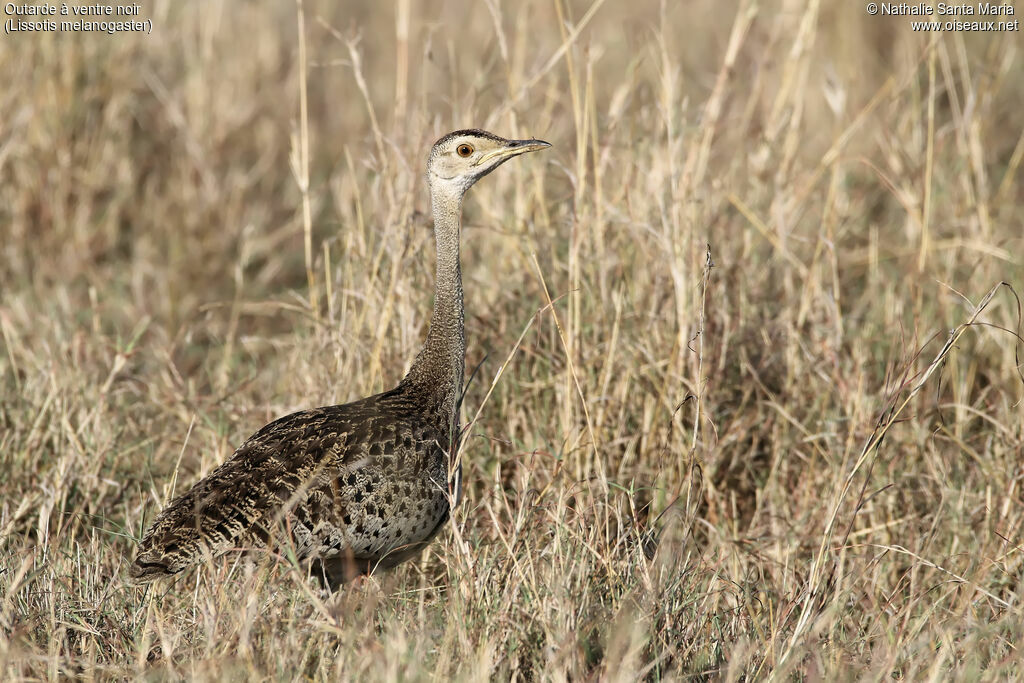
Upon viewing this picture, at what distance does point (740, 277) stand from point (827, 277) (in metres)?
0.61

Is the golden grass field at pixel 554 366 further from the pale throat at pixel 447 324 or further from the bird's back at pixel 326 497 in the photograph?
the pale throat at pixel 447 324

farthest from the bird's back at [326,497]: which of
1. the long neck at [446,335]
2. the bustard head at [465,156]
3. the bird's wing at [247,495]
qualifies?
the bustard head at [465,156]

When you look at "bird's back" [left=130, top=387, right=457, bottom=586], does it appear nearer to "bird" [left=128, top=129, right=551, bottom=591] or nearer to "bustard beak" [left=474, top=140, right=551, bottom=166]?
"bird" [left=128, top=129, right=551, bottom=591]

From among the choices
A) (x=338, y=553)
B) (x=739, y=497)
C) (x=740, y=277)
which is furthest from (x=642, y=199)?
(x=338, y=553)

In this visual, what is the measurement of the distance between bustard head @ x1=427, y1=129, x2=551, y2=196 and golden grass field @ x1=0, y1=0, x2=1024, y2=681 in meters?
0.49

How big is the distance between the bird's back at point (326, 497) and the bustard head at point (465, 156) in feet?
2.44

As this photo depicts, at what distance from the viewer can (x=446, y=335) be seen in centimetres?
379

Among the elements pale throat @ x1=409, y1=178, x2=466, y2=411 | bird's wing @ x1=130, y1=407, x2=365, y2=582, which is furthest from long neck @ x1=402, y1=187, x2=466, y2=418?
bird's wing @ x1=130, y1=407, x2=365, y2=582

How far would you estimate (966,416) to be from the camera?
4.56m

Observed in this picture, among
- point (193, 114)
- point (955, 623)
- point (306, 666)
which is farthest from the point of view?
point (193, 114)

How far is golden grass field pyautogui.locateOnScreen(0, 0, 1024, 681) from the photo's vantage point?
118 inches

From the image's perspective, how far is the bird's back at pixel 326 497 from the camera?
317 cm

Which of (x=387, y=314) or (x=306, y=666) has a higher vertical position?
(x=387, y=314)

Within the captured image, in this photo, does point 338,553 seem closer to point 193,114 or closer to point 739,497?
point 739,497
